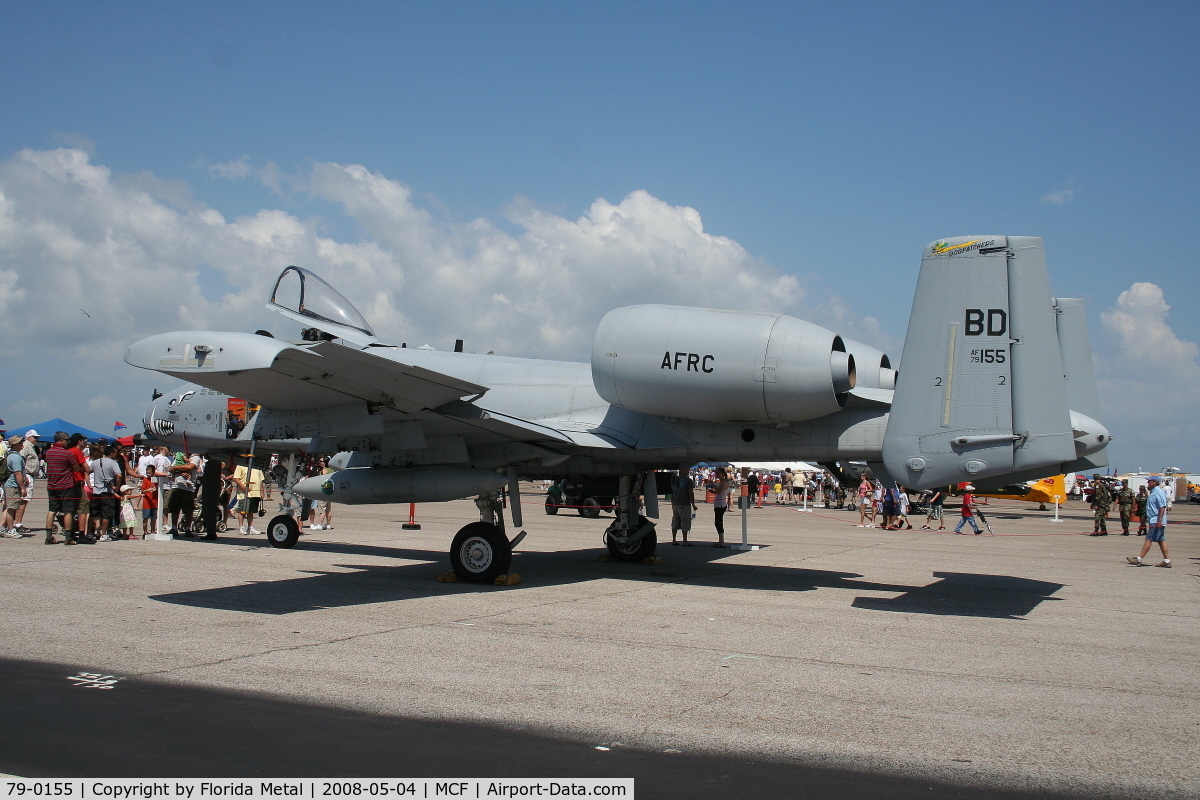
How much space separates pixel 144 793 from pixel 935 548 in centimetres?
1759

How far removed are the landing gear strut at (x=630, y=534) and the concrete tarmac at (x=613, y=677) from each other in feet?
5.55

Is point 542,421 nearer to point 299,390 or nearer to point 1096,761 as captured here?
point 299,390

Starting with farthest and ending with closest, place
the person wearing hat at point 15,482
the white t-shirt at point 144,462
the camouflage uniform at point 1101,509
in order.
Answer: the camouflage uniform at point 1101,509 → the white t-shirt at point 144,462 → the person wearing hat at point 15,482

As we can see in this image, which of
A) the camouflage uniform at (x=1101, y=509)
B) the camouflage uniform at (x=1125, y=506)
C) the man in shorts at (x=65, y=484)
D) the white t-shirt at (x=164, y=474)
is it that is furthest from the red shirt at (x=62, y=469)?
the camouflage uniform at (x=1125, y=506)

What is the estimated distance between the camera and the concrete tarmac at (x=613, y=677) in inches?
172

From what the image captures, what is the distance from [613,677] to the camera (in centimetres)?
614

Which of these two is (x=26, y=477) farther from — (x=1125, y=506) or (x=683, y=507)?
(x=1125, y=506)

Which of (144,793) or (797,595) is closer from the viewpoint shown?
(144,793)

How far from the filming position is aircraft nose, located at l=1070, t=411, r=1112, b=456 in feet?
30.2

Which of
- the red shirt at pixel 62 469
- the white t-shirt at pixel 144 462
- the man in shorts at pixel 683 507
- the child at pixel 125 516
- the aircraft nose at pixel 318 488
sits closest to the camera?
the aircraft nose at pixel 318 488

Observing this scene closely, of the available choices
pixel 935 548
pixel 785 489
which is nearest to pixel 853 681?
pixel 935 548

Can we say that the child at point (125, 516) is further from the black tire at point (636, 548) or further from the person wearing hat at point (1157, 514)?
the person wearing hat at point (1157, 514)

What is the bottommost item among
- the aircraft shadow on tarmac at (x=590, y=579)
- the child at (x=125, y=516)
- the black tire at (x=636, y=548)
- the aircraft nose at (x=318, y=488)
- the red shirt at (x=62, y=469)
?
the aircraft shadow on tarmac at (x=590, y=579)

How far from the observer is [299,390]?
9305 millimetres
